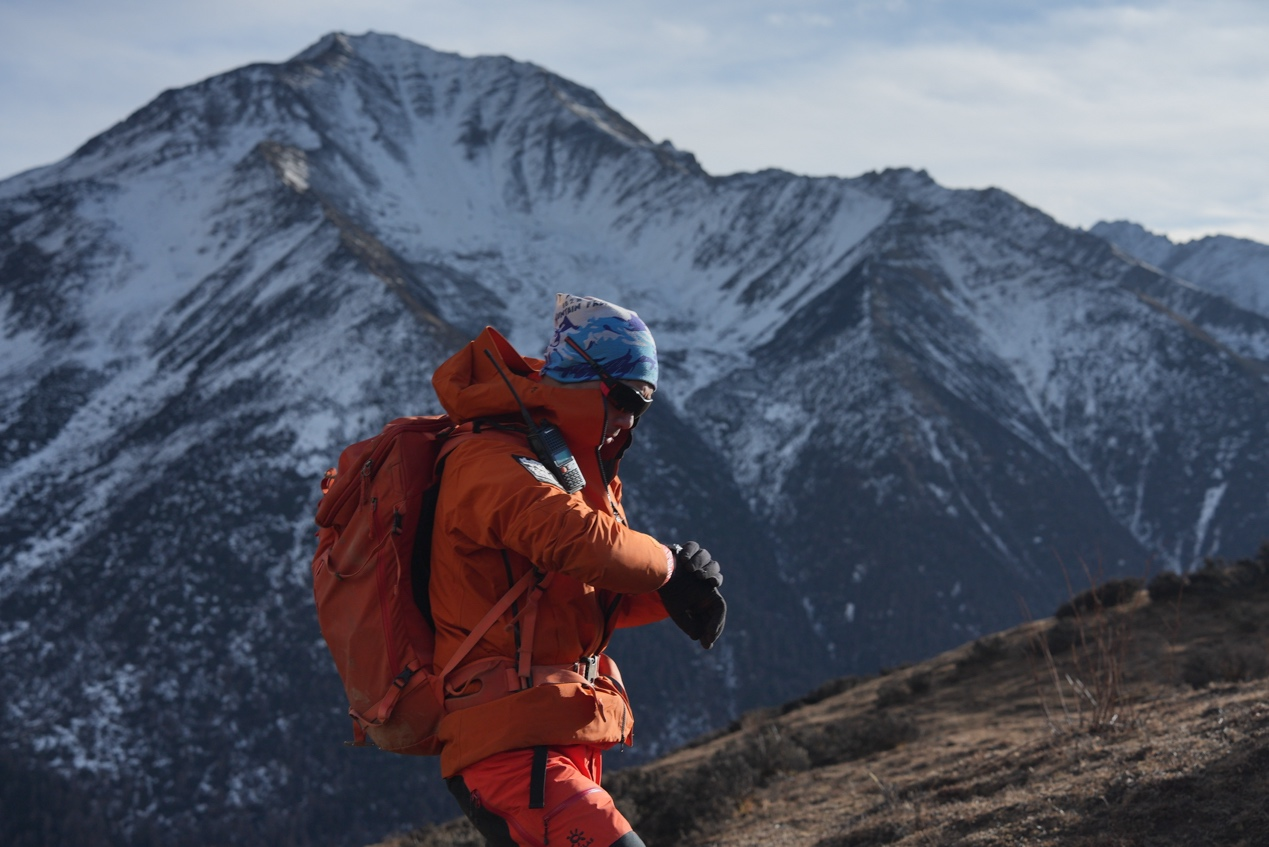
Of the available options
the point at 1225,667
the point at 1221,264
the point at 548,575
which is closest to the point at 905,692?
the point at 1225,667

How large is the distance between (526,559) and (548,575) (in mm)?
83

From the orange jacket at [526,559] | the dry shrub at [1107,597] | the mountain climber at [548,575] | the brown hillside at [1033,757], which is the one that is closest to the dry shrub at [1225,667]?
the brown hillside at [1033,757]

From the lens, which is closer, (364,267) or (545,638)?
(545,638)

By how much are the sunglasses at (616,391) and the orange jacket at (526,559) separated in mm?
54

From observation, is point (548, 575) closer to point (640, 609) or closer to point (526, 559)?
point (526, 559)

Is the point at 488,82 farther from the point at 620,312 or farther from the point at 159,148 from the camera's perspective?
the point at 620,312

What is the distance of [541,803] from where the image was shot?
3.16 m

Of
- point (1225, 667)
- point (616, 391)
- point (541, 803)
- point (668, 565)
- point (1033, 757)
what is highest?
point (616, 391)

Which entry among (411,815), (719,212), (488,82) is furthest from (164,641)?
(488,82)

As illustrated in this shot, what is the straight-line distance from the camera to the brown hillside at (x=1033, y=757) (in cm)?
505

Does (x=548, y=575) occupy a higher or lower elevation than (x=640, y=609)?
higher

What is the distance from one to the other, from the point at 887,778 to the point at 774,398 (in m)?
64.4

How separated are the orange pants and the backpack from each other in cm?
27

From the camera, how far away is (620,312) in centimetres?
375
